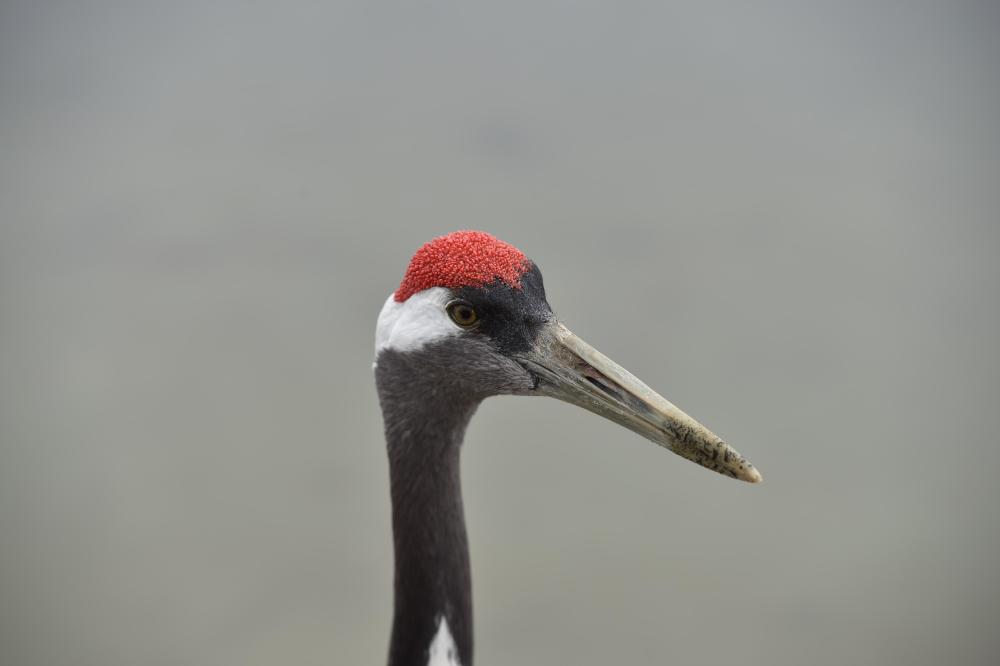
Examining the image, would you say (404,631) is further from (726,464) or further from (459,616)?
(726,464)

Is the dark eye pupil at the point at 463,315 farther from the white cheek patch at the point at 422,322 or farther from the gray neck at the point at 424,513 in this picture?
the gray neck at the point at 424,513

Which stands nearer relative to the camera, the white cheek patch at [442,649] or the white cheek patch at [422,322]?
the white cheek patch at [422,322]

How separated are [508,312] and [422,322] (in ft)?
0.48

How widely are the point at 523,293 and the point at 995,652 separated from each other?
79.9 inches

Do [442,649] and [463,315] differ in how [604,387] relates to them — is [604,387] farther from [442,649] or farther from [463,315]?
[442,649]

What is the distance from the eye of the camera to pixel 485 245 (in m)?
1.47

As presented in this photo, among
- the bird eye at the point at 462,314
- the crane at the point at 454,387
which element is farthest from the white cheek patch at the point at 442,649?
the bird eye at the point at 462,314

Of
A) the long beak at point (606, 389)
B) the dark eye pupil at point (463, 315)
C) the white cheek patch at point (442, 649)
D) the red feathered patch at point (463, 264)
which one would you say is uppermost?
the red feathered patch at point (463, 264)

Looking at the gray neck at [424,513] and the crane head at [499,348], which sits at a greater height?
the crane head at [499,348]

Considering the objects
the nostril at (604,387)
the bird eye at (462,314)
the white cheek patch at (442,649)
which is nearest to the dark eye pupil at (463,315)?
the bird eye at (462,314)

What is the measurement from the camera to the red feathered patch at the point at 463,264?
1444mm

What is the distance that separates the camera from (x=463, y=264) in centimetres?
145

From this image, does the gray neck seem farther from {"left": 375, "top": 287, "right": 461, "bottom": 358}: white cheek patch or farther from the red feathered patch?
the red feathered patch

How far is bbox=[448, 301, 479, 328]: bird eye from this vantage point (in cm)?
146
